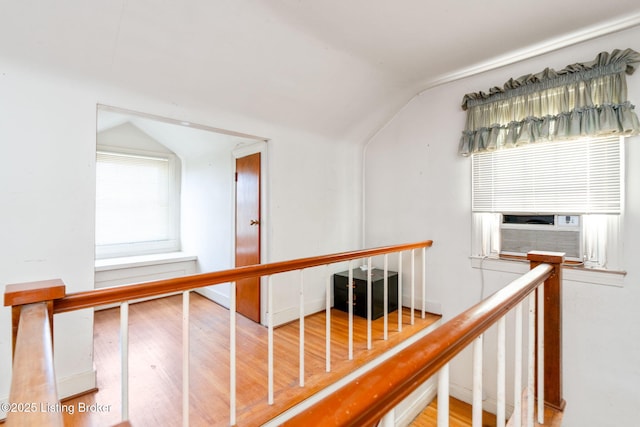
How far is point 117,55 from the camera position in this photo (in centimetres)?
189

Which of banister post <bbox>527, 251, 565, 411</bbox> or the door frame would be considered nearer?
banister post <bbox>527, 251, 565, 411</bbox>

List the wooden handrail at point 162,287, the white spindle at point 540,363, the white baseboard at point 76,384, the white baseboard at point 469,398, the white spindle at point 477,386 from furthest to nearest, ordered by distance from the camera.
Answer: the white baseboard at point 469,398, the white baseboard at point 76,384, the white spindle at point 540,363, the wooden handrail at point 162,287, the white spindle at point 477,386

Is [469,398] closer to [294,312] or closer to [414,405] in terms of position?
[414,405]

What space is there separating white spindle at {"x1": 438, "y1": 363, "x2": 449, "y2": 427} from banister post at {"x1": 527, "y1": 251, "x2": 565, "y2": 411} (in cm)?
123

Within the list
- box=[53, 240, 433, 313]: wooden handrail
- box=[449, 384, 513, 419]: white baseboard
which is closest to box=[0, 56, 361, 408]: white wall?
box=[53, 240, 433, 313]: wooden handrail

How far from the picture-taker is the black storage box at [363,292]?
3158 millimetres

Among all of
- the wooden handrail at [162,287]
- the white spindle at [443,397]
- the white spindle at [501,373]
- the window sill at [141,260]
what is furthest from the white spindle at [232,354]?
the window sill at [141,260]

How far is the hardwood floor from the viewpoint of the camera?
1764mm

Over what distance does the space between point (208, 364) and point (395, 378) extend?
2.21 metres

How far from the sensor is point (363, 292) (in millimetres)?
3166

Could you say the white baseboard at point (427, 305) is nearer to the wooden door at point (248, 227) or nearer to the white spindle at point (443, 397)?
the wooden door at point (248, 227)

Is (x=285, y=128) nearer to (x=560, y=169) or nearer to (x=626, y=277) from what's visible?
(x=560, y=169)

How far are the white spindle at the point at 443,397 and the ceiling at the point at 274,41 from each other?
219cm

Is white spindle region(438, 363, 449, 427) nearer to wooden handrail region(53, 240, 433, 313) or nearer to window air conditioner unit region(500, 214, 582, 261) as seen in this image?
wooden handrail region(53, 240, 433, 313)
